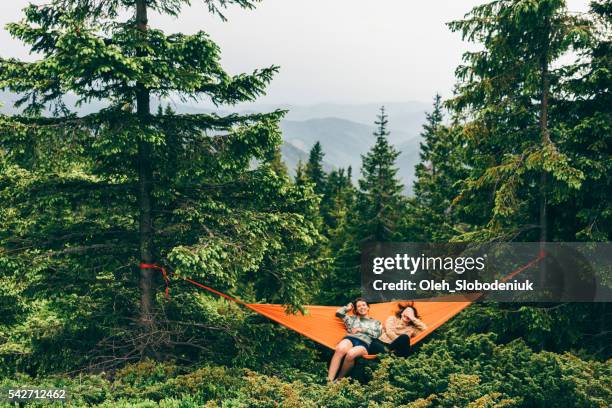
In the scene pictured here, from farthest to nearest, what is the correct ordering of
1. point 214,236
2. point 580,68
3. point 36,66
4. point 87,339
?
1. point 580,68
2. point 87,339
3. point 214,236
4. point 36,66

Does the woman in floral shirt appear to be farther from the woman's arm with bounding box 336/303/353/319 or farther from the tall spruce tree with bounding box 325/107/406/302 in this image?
the tall spruce tree with bounding box 325/107/406/302

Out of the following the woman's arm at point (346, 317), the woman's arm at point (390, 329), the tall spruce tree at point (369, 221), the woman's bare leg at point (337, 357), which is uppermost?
the tall spruce tree at point (369, 221)

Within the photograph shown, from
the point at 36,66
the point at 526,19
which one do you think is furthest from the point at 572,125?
the point at 36,66

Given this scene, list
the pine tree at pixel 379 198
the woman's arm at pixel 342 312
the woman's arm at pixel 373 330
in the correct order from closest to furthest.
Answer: the woman's arm at pixel 373 330
the woman's arm at pixel 342 312
the pine tree at pixel 379 198

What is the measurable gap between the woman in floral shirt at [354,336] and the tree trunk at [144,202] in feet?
10.0

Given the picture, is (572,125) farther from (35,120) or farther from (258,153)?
(35,120)

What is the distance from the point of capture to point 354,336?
866 centimetres

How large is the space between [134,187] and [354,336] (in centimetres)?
444

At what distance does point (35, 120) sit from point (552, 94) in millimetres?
8738

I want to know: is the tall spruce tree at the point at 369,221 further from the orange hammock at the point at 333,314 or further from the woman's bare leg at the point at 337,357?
the woman's bare leg at the point at 337,357

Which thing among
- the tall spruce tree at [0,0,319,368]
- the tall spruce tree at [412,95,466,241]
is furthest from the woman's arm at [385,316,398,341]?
the tall spruce tree at [412,95,466,241]

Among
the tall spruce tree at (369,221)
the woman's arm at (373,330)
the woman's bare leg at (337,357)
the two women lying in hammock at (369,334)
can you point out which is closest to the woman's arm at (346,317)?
the two women lying in hammock at (369,334)

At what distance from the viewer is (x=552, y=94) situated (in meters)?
9.41

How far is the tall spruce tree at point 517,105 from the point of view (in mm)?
8500
